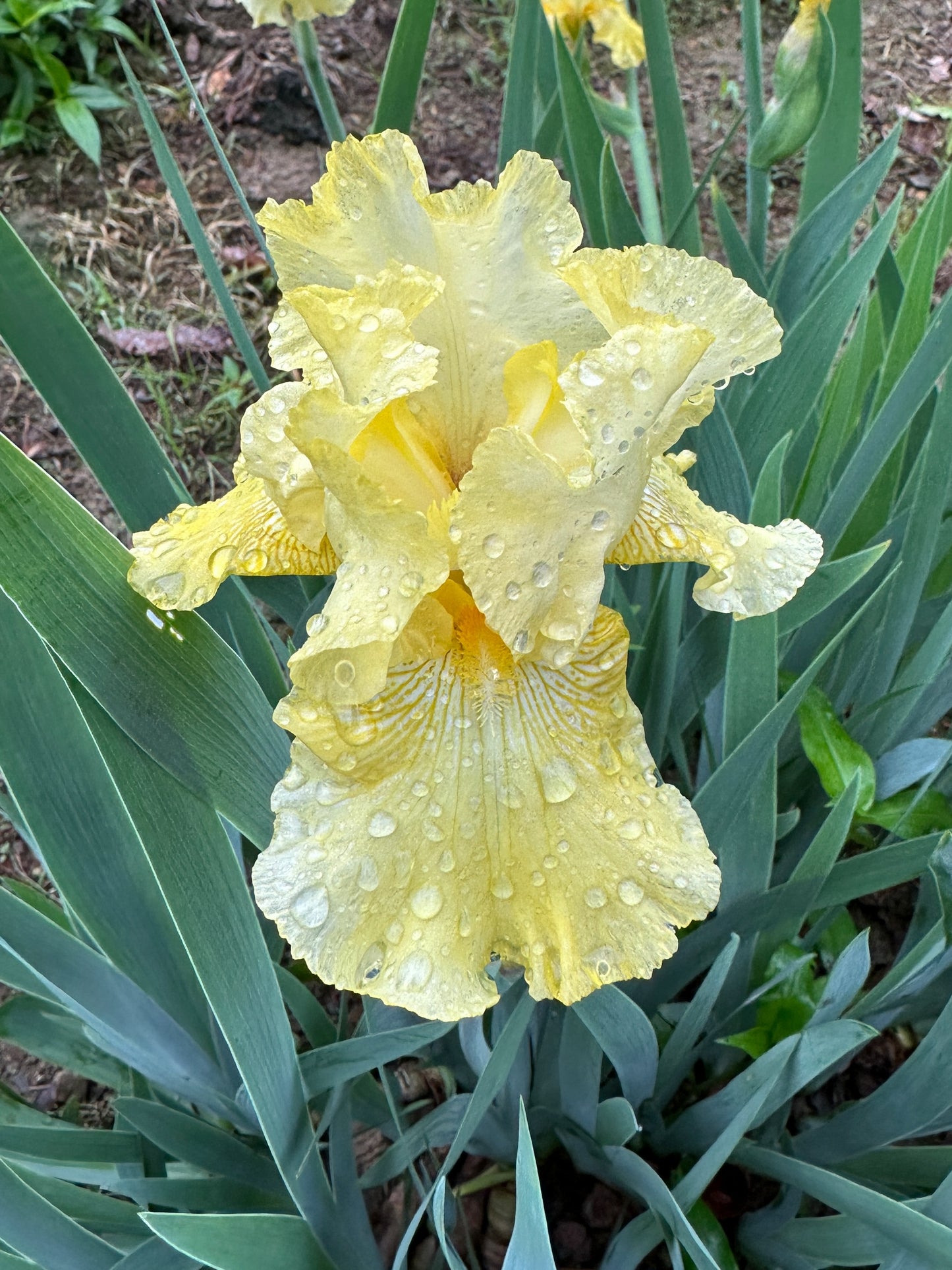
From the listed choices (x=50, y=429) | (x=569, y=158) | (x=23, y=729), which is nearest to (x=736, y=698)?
(x=23, y=729)

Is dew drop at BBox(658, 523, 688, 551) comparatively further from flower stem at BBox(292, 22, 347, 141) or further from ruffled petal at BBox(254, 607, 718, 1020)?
flower stem at BBox(292, 22, 347, 141)

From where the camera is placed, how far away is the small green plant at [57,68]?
105 inches

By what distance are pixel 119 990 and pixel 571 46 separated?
1.65 m

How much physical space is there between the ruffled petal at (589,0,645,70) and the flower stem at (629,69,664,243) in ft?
0.08

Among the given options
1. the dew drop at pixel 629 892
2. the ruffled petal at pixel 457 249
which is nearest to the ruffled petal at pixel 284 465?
the ruffled petal at pixel 457 249

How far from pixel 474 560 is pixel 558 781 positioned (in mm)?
174

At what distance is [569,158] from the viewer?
4.43 ft

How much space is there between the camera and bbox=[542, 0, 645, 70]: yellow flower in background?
160 cm

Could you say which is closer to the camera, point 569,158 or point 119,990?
point 119,990

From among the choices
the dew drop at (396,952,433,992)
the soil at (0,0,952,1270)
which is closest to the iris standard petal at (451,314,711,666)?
the dew drop at (396,952,433,992)

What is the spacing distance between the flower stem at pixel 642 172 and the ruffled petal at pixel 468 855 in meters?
1.12

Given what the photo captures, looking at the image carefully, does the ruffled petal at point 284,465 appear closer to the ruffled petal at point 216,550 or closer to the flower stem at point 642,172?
the ruffled petal at point 216,550

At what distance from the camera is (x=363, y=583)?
64cm

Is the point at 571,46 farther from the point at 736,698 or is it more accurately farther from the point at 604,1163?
the point at 604,1163
